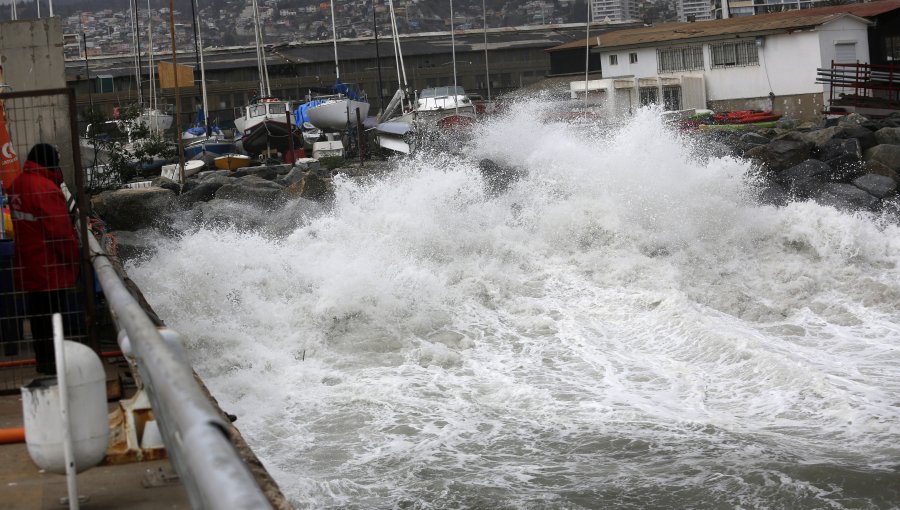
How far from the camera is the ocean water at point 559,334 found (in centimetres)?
799

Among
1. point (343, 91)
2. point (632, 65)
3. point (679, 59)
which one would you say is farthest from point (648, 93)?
point (343, 91)

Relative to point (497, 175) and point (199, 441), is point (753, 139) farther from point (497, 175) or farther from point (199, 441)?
point (199, 441)

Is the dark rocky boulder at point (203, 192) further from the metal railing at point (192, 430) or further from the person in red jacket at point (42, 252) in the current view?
the metal railing at point (192, 430)

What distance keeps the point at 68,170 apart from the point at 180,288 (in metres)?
2.63

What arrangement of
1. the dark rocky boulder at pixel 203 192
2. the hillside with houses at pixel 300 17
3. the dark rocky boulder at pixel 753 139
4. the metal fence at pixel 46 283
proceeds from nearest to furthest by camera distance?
the metal fence at pixel 46 283 → the dark rocky boulder at pixel 203 192 → the dark rocky boulder at pixel 753 139 → the hillside with houses at pixel 300 17

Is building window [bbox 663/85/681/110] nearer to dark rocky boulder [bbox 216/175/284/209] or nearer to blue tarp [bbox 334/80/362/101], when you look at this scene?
blue tarp [bbox 334/80/362/101]

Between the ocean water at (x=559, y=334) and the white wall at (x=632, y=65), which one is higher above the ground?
the white wall at (x=632, y=65)

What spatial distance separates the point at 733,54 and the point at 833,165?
16718 millimetres

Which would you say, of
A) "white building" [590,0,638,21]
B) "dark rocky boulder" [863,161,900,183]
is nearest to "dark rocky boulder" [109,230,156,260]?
"dark rocky boulder" [863,161,900,183]

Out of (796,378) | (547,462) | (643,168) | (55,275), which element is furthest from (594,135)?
(55,275)

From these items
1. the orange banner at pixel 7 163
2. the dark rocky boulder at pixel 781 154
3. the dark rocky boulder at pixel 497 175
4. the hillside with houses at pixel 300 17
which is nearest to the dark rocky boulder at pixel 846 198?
the dark rocky boulder at pixel 781 154

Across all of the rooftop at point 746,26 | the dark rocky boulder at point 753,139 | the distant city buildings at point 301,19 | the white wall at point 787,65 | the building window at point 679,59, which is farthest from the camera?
the distant city buildings at point 301,19

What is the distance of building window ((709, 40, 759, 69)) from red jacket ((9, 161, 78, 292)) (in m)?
33.2

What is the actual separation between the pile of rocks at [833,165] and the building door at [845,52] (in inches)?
415
